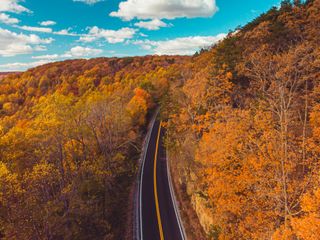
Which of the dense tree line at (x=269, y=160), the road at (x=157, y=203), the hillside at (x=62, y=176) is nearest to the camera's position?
the dense tree line at (x=269, y=160)

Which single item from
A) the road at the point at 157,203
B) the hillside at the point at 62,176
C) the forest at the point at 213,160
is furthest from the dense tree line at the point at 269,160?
the hillside at the point at 62,176

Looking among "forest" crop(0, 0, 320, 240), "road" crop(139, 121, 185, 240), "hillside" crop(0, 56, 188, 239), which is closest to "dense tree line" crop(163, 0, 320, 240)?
"forest" crop(0, 0, 320, 240)

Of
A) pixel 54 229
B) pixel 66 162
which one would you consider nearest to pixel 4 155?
pixel 66 162

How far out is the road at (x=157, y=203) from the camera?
69.9 ft

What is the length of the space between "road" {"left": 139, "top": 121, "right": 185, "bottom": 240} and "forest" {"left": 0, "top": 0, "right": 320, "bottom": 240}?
1.62m

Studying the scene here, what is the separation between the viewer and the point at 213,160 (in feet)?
52.3

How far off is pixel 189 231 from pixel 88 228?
10515mm

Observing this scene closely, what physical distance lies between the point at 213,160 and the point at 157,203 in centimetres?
1336

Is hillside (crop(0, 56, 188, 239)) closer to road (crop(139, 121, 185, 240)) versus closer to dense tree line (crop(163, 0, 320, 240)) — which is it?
road (crop(139, 121, 185, 240))

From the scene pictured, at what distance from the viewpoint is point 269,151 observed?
40.9ft

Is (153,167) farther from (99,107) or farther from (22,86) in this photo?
(22,86)

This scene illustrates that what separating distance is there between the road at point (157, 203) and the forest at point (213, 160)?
5.31ft

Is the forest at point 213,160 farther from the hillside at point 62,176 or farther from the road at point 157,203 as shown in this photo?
the road at point 157,203

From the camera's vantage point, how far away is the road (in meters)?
21.3
